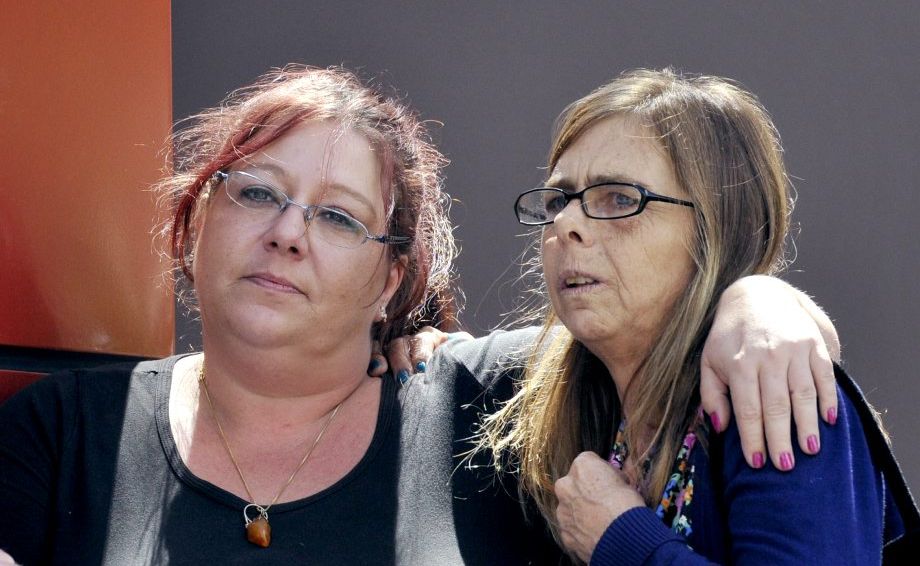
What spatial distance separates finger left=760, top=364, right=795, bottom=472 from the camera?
4.50 ft

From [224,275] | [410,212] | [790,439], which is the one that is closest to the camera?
[790,439]

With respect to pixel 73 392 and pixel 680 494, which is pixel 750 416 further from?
pixel 73 392

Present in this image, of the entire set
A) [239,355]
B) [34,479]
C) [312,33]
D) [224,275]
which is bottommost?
[34,479]

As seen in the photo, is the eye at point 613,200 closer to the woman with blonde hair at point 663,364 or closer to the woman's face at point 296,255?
the woman with blonde hair at point 663,364

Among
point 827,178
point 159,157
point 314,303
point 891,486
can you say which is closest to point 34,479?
point 314,303

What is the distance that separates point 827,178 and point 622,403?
161 centimetres

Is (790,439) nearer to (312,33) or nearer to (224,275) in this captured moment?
(224,275)

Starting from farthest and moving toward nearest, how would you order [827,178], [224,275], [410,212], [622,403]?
1. [827,178]
2. [410,212]
3. [224,275]
4. [622,403]

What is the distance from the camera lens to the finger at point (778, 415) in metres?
1.37

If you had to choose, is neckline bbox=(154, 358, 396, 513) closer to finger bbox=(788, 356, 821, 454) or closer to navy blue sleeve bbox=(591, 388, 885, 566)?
navy blue sleeve bbox=(591, 388, 885, 566)

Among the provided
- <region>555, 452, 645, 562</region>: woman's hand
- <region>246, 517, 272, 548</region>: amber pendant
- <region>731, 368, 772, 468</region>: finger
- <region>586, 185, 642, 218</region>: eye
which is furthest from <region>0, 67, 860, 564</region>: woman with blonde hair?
<region>731, 368, 772, 468</region>: finger

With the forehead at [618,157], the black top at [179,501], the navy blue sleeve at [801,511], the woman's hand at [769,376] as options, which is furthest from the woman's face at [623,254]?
the black top at [179,501]

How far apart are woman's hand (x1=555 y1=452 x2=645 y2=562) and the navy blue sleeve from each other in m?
0.06

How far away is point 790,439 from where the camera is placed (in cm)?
138
